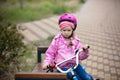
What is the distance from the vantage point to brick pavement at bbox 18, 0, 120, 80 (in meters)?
5.46

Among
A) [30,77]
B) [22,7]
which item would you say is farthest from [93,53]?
[22,7]

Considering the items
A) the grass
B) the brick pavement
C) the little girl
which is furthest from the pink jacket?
the grass

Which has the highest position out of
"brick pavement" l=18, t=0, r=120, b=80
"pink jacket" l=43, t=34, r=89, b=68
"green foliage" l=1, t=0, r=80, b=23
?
"green foliage" l=1, t=0, r=80, b=23

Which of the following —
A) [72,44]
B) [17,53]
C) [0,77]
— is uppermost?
[72,44]

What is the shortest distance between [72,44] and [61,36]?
217 mm

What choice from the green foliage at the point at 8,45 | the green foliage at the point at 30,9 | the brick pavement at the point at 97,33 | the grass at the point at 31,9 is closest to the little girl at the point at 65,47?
the green foliage at the point at 8,45

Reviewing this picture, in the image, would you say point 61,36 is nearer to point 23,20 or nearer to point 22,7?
point 23,20

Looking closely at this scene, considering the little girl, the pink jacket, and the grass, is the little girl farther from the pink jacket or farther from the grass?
the grass

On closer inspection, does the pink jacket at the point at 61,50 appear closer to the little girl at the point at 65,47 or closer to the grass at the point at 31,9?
the little girl at the point at 65,47

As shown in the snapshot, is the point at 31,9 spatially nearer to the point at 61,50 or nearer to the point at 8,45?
the point at 8,45

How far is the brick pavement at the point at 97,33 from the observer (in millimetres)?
5463

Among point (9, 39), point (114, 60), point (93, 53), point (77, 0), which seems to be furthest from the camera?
point (77, 0)

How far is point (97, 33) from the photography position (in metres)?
7.92

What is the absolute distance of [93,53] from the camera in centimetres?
629
